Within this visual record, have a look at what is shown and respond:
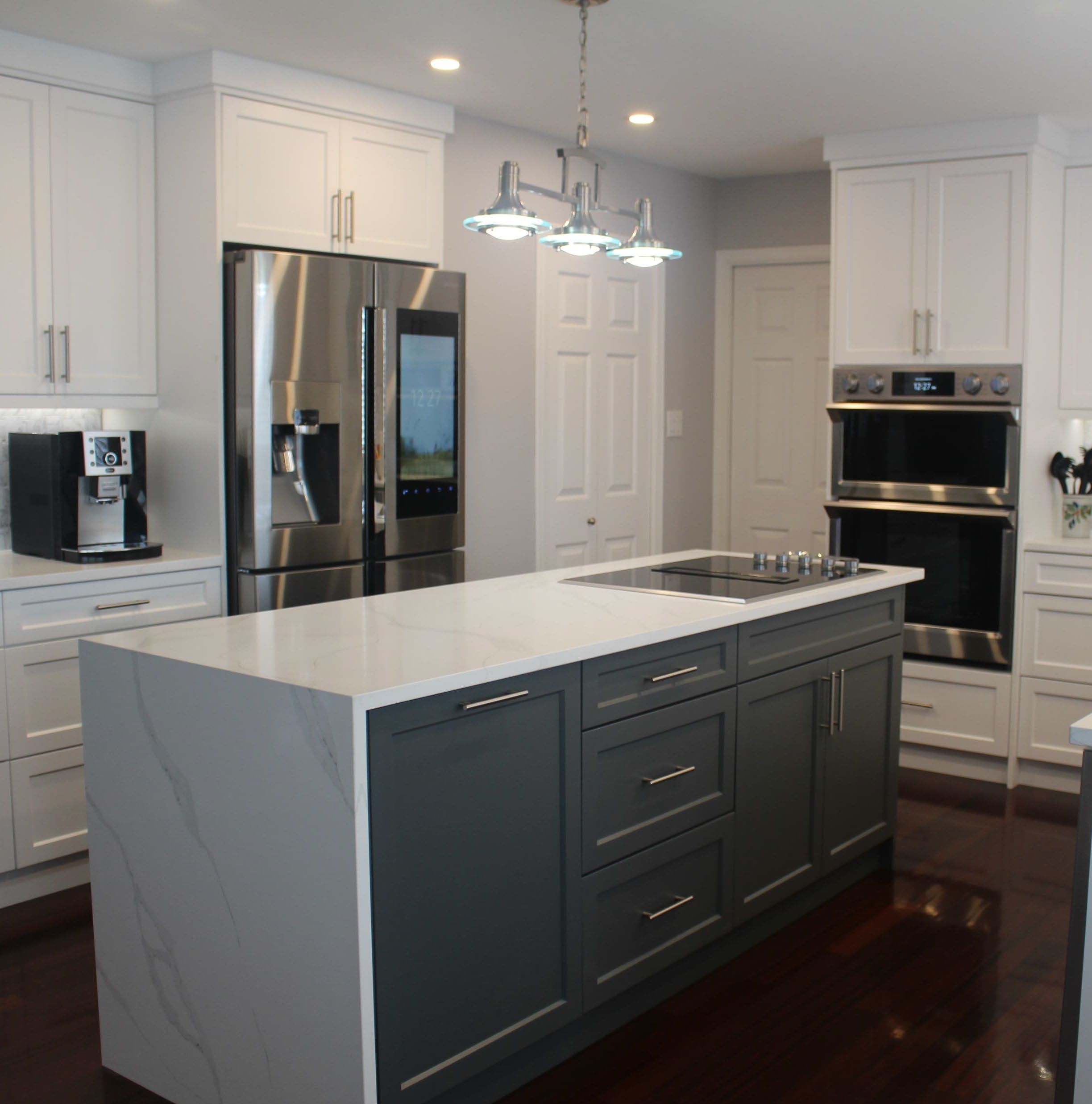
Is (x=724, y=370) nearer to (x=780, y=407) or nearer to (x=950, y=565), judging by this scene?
(x=780, y=407)

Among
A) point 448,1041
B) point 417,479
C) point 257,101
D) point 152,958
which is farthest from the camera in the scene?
point 417,479

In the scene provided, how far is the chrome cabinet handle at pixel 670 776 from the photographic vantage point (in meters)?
2.54

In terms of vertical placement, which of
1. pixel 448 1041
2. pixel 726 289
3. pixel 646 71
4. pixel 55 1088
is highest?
pixel 646 71

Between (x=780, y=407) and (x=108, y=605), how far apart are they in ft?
11.4

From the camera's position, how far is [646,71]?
3.75 meters

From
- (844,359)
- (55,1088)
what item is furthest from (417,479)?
(55,1088)

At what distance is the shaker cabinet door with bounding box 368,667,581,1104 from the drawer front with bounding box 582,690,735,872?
7 centimetres

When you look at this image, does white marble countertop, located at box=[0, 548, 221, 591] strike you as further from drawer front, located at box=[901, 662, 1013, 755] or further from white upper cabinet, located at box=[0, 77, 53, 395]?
drawer front, located at box=[901, 662, 1013, 755]

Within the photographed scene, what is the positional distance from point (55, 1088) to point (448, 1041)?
0.88 m

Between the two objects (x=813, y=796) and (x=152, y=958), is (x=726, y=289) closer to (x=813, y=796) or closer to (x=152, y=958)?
(x=813, y=796)

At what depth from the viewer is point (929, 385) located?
→ 177 inches

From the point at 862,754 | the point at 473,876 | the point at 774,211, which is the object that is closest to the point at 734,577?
the point at 862,754

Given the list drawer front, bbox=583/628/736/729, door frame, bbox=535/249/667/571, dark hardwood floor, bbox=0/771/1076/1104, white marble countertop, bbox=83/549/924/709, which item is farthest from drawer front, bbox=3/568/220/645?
door frame, bbox=535/249/667/571

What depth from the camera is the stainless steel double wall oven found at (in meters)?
4.39
